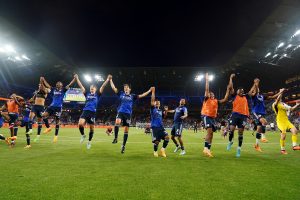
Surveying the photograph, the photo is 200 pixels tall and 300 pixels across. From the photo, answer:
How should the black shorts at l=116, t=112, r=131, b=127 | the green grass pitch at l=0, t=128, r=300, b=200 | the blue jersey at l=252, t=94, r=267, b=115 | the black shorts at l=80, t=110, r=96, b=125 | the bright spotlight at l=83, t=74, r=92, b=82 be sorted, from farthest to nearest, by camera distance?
1. the bright spotlight at l=83, t=74, r=92, b=82
2. the blue jersey at l=252, t=94, r=267, b=115
3. the black shorts at l=80, t=110, r=96, b=125
4. the black shorts at l=116, t=112, r=131, b=127
5. the green grass pitch at l=0, t=128, r=300, b=200

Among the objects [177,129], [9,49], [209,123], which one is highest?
[9,49]

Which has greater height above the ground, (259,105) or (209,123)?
(259,105)

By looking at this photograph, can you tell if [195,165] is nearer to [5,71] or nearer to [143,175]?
[143,175]

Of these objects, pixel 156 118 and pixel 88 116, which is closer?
pixel 156 118

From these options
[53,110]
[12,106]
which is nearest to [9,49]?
[12,106]

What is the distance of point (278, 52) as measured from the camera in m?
46.6

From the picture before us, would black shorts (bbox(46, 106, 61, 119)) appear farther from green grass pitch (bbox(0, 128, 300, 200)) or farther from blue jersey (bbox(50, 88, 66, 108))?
green grass pitch (bbox(0, 128, 300, 200))

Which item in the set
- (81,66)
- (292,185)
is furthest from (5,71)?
(292,185)

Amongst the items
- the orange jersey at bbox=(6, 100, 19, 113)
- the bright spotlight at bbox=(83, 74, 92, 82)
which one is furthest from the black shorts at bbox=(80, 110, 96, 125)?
the bright spotlight at bbox=(83, 74, 92, 82)

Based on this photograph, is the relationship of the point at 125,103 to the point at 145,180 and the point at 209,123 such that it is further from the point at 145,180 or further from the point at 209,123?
the point at 145,180

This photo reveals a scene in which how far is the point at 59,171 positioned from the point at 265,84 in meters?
66.4

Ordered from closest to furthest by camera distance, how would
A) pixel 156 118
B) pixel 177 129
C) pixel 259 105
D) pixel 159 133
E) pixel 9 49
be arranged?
pixel 159 133 → pixel 156 118 → pixel 177 129 → pixel 259 105 → pixel 9 49

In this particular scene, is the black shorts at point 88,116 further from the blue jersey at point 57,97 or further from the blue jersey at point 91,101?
the blue jersey at point 57,97

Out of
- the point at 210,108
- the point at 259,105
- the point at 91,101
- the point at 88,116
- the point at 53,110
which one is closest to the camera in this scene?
the point at 210,108
